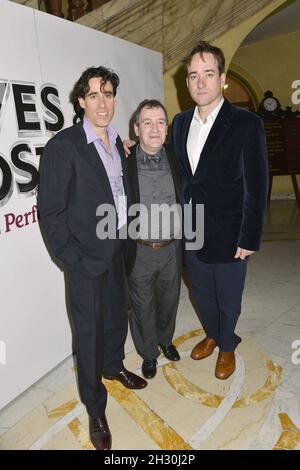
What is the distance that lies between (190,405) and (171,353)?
1.59ft

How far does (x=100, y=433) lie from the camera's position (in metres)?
1.89

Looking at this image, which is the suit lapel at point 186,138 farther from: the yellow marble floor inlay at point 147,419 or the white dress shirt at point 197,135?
the yellow marble floor inlay at point 147,419

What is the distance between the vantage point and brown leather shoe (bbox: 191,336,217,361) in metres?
2.62

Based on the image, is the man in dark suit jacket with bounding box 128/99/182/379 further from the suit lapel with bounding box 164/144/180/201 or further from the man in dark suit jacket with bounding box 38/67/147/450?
the man in dark suit jacket with bounding box 38/67/147/450

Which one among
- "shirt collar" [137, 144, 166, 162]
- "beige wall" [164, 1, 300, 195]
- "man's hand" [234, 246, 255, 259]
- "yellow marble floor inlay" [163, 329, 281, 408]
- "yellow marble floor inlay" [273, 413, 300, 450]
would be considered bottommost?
"yellow marble floor inlay" [273, 413, 300, 450]

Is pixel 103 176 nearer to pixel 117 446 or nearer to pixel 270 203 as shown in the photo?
pixel 117 446

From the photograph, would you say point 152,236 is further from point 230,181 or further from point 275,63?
point 275,63

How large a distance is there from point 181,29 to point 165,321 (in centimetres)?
317

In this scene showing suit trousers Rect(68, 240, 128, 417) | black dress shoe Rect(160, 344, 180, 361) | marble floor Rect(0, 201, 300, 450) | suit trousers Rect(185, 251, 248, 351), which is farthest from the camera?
black dress shoe Rect(160, 344, 180, 361)

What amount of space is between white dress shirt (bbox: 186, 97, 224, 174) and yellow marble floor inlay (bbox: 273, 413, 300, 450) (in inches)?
60.0

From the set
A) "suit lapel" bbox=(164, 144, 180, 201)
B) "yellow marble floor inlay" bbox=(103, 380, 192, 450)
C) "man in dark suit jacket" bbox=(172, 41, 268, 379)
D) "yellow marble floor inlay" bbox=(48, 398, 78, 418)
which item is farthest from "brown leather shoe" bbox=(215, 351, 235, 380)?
"suit lapel" bbox=(164, 144, 180, 201)

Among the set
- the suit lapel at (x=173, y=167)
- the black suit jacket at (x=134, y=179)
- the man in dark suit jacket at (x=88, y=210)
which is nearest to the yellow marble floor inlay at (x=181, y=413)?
the man in dark suit jacket at (x=88, y=210)

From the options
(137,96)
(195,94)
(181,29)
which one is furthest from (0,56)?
(181,29)

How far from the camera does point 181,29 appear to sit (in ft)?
12.6
